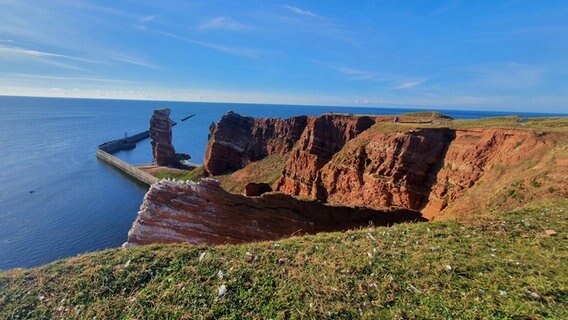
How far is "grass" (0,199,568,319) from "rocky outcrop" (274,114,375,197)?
33.2 m

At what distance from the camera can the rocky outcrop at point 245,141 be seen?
2571 inches

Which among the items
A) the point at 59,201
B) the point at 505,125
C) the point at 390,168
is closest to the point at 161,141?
the point at 59,201

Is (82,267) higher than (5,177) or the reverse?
higher

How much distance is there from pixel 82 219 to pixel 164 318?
1795 inches

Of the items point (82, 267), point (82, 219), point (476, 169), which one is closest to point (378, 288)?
point (82, 267)

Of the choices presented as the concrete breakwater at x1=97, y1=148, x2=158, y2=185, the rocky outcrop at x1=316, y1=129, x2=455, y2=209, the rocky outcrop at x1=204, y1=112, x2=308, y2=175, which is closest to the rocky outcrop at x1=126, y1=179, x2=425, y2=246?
the rocky outcrop at x1=316, y1=129, x2=455, y2=209

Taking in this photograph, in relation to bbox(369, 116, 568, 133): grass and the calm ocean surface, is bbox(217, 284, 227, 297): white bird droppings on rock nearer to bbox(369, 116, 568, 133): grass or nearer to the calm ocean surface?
bbox(369, 116, 568, 133): grass

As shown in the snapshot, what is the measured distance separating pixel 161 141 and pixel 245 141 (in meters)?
24.0

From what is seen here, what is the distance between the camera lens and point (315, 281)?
7.75 metres

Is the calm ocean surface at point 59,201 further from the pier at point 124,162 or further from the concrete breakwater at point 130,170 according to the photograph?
the pier at point 124,162

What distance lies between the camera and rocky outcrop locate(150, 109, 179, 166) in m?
80.2

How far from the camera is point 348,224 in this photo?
20.9 meters

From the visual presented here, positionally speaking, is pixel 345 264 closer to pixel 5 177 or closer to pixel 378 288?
pixel 378 288

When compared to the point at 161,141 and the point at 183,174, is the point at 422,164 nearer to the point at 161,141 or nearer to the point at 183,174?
the point at 183,174
